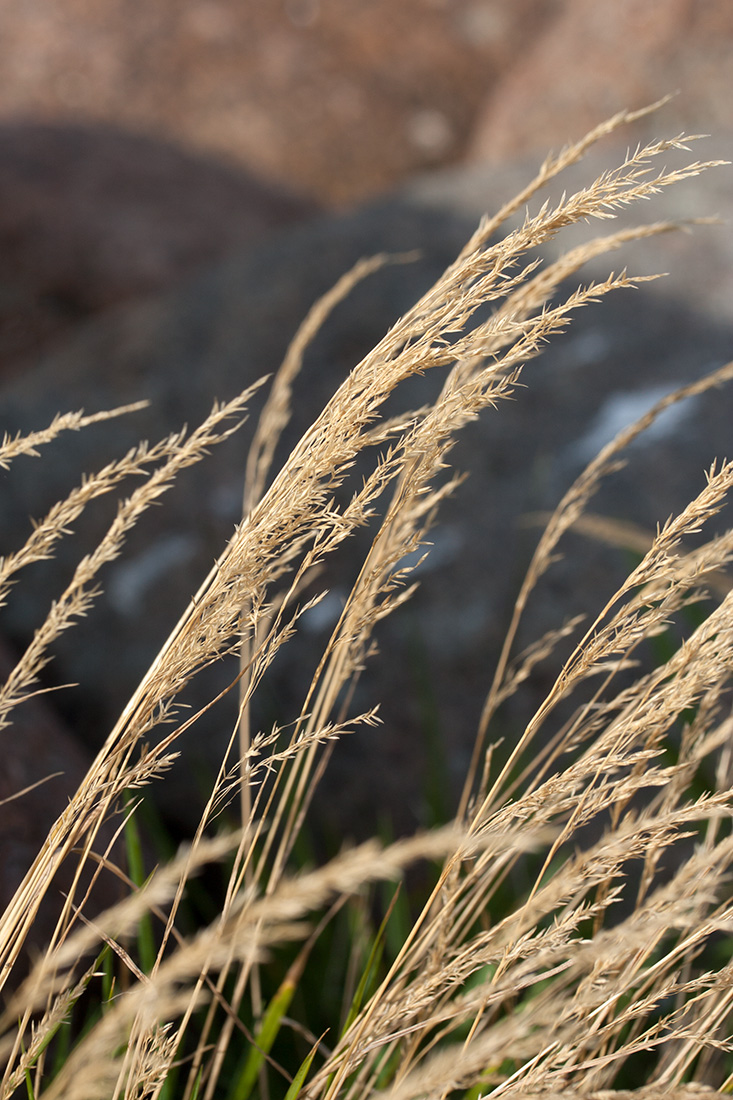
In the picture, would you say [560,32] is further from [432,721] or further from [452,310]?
[452,310]

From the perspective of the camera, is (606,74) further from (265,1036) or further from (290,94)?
(265,1036)

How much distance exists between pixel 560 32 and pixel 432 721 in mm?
4751

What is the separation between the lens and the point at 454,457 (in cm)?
203

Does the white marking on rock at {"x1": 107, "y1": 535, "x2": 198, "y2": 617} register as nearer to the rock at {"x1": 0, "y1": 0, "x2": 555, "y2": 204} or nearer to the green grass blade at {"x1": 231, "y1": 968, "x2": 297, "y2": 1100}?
the green grass blade at {"x1": 231, "y1": 968, "x2": 297, "y2": 1100}

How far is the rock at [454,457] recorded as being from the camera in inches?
67.1

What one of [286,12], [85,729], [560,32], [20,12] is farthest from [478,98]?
[85,729]

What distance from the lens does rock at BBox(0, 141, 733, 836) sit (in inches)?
67.1

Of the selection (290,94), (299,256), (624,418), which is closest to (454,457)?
(624,418)

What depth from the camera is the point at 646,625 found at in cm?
61

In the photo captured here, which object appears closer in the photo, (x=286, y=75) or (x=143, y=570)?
(x=143, y=570)

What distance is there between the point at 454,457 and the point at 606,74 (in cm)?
336

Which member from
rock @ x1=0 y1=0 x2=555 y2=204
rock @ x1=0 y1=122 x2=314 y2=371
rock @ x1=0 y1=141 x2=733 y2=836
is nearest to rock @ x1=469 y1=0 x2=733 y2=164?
rock @ x1=0 y1=0 x2=555 y2=204

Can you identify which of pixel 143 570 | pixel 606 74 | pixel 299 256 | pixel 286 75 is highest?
pixel 286 75

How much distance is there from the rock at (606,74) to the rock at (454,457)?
207cm
